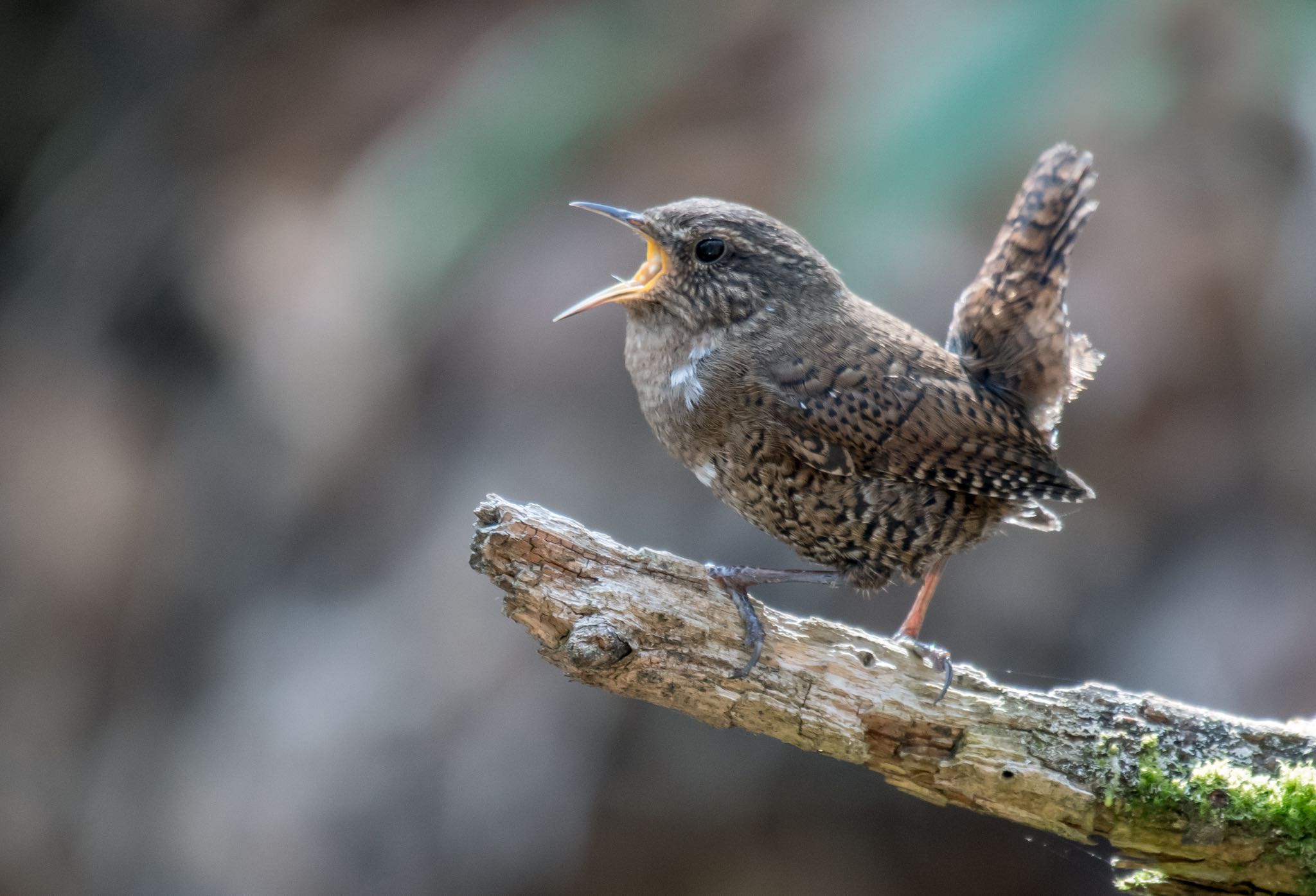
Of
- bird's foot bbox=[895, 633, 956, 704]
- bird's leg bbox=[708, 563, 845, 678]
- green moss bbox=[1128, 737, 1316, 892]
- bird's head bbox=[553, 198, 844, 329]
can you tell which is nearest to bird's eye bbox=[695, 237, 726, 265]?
bird's head bbox=[553, 198, 844, 329]

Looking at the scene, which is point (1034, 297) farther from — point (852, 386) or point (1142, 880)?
point (1142, 880)

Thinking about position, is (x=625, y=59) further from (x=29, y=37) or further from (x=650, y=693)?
(x=650, y=693)

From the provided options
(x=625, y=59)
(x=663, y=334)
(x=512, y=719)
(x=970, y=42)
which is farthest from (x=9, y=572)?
(x=970, y=42)

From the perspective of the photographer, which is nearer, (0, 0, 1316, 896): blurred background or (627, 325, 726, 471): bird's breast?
(627, 325, 726, 471): bird's breast

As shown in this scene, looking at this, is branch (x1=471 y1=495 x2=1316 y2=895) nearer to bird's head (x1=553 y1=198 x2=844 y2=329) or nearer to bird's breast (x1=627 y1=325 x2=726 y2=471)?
bird's breast (x1=627 y1=325 x2=726 y2=471)

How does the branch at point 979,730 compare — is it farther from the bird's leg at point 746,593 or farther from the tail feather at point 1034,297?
the tail feather at point 1034,297
